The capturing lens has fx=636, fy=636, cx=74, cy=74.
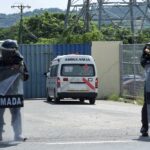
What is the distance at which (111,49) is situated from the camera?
33.1 metres

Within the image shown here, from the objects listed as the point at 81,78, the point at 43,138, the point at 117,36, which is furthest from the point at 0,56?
the point at 117,36

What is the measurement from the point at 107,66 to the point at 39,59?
403 centimetres

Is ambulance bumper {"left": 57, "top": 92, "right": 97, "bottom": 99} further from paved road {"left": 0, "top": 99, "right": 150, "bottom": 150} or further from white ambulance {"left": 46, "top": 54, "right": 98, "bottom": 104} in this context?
paved road {"left": 0, "top": 99, "right": 150, "bottom": 150}

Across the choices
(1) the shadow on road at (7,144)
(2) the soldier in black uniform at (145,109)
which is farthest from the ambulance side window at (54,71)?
(1) the shadow on road at (7,144)

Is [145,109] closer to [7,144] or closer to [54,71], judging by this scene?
[7,144]

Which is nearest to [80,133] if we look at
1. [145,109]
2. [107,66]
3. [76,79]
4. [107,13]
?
[145,109]

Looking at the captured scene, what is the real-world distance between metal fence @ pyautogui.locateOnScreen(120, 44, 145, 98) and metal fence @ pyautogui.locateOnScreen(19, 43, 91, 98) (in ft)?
9.67

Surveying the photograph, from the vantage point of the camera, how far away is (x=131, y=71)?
30.6 meters

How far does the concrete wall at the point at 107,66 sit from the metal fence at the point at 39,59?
103 cm

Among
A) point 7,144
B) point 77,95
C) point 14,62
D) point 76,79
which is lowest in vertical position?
point 77,95

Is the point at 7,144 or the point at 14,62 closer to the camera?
the point at 7,144

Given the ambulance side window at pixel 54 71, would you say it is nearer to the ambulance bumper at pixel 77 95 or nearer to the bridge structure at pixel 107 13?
the ambulance bumper at pixel 77 95

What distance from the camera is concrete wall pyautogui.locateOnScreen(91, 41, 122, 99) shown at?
32.8m

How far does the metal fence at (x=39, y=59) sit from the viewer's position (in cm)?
3459
